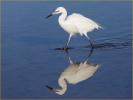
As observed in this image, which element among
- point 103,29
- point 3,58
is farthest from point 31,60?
point 103,29

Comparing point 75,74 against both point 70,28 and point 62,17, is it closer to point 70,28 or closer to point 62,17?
point 70,28

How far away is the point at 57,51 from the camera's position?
Answer: 27.8ft

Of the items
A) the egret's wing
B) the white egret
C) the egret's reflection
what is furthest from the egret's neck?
the egret's reflection

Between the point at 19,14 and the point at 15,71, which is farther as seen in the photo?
the point at 19,14

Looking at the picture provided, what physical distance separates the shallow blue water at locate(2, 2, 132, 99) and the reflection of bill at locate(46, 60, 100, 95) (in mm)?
65

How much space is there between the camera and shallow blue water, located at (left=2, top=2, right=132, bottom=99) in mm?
7195

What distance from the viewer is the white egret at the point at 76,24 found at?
8812 mm

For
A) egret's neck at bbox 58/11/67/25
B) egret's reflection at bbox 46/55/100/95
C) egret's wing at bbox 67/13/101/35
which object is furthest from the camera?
egret's neck at bbox 58/11/67/25

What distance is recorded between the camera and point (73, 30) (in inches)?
352

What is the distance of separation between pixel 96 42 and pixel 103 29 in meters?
0.53

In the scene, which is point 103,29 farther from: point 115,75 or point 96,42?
point 115,75

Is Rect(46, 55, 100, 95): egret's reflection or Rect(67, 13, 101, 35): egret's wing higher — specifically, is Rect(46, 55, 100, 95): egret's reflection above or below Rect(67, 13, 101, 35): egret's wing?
below

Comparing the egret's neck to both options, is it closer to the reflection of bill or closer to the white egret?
the white egret

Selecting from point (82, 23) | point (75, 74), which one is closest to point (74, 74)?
point (75, 74)
